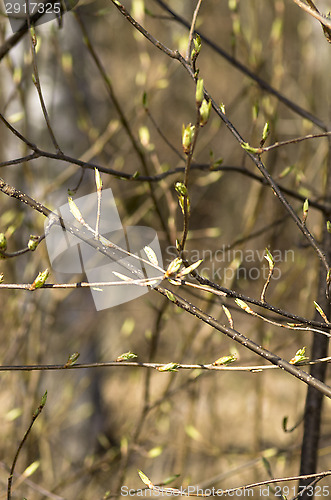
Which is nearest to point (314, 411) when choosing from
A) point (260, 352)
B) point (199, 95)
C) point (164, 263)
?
point (260, 352)

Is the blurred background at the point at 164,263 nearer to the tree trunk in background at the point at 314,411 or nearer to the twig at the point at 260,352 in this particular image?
the tree trunk in background at the point at 314,411

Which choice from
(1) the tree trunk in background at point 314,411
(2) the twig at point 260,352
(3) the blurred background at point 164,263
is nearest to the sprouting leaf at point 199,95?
(2) the twig at point 260,352

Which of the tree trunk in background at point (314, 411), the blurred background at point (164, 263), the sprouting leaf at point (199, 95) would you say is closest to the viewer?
the sprouting leaf at point (199, 95)

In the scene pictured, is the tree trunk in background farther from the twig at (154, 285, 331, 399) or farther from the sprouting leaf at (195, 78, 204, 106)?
the sprouting leaf at (195, 78, 204, 106)

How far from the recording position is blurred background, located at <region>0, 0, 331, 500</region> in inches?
60.9

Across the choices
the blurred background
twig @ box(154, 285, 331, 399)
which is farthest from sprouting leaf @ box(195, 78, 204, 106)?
the blurred background

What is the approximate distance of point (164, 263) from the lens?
3545 millimetres

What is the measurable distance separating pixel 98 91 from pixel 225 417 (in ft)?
10.8

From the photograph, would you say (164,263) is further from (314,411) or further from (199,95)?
(199,95)

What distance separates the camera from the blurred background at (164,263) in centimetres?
155

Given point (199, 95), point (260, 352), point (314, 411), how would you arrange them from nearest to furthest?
point (199, 95), point (260, 352), point (314, 411)

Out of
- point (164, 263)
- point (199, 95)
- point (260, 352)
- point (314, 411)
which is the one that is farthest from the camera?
point (164, 263)

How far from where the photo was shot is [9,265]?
1.85m

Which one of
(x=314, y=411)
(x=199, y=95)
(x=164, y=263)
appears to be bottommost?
(x=314, y=411)
